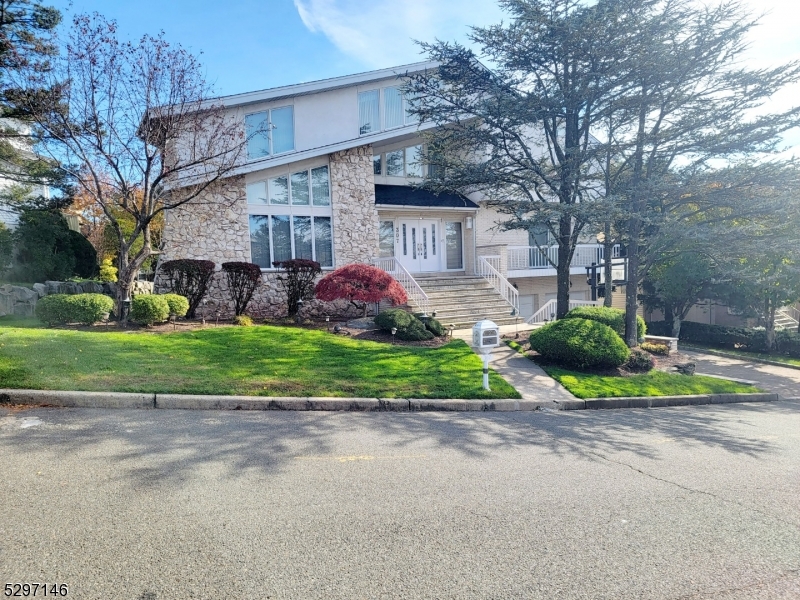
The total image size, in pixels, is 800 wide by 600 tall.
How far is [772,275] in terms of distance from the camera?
1606cm

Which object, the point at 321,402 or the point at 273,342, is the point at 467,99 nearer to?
the point at 273,342

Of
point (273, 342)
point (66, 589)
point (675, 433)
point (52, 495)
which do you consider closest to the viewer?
point (66, 589)

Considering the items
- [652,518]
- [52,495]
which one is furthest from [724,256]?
[52,495]

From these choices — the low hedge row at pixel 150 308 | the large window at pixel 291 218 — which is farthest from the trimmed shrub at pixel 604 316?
the low hedge row at pixel 150 308

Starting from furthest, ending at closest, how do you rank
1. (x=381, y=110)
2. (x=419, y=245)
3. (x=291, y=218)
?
(x=419, y=245), (x=381, y=110), (x=291, y=218)

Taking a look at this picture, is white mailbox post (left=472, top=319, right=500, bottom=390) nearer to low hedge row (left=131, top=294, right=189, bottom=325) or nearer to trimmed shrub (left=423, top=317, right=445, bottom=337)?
trimmed shrub (left=423, top=317, right=445, bottom=337)

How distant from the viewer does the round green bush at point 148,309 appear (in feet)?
35.1

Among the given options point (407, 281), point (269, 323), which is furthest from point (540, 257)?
point (269, 323)

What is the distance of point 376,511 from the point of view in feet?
11.8

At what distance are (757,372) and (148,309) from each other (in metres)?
16.8

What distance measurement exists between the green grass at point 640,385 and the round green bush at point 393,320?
357 cm

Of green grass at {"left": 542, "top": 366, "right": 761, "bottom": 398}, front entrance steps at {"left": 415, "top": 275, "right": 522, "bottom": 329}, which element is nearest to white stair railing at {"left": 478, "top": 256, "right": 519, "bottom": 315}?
front entrance steps at {"left": 415, "top": 275, "right": 522, "bottom": 329}

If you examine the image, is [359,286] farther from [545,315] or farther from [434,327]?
[545,315]

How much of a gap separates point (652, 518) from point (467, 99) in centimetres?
1173
